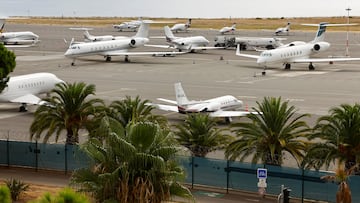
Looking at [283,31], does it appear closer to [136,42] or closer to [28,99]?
[136,42]

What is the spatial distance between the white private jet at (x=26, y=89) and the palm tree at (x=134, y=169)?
30283mm

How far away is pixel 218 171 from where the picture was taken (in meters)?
31.5

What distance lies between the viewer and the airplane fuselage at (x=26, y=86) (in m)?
51.7

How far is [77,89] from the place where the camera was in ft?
118

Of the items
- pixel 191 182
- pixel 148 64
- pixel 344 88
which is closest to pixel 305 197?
pixel 191 182

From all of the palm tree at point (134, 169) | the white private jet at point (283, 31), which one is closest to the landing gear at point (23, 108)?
the palm tree at point (134, 169)

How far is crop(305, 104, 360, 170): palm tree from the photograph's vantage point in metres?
29.5

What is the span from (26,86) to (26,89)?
9.0 inches

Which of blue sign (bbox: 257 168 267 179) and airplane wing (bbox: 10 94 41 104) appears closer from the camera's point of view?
blue sign (bbox: 257 168 267 179)

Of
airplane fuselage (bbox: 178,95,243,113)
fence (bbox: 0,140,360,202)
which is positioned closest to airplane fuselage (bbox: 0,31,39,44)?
airplane fuselage (bbox: 178,95,243,113)

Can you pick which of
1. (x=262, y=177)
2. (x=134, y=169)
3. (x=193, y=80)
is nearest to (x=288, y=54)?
(x=193, y=80)

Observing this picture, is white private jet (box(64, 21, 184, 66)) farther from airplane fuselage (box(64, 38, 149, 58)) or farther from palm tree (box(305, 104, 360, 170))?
palm tree (box(305, 104, 360, 170))

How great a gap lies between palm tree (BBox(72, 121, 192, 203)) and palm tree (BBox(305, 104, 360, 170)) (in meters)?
10.4

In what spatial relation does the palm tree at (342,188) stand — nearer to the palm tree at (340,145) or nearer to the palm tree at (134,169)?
the palm tree at (340,145)
